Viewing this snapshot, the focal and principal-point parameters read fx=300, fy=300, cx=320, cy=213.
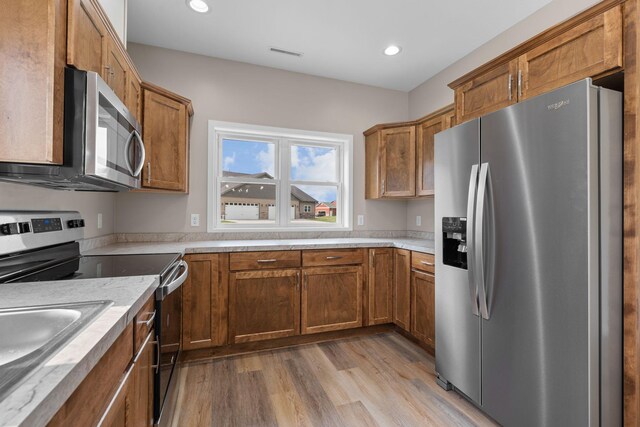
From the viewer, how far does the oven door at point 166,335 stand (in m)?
1.39

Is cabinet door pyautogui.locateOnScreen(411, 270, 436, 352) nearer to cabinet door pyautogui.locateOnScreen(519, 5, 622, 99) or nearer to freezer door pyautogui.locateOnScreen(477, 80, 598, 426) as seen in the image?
freezer door pyautogui.locateOnScreen(477, 80, 598, 426)

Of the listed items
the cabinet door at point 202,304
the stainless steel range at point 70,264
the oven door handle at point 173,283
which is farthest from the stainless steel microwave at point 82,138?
the cabinet door at point 202,304

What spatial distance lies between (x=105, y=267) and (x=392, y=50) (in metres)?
2.82

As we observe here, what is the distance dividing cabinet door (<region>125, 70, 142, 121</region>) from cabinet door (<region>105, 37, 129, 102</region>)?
0.05 metres

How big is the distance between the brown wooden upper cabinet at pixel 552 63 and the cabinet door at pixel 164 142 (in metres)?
2.25

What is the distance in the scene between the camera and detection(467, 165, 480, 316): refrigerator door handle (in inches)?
67.5

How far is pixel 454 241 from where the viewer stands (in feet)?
6.42

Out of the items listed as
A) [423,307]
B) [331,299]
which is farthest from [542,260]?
[331,299]

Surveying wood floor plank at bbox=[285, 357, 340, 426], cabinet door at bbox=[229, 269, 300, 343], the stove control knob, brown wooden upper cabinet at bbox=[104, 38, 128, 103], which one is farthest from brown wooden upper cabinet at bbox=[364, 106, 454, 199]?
the stove control knob

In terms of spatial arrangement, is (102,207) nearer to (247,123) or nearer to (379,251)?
(247,123)

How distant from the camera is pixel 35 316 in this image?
82 centimetres

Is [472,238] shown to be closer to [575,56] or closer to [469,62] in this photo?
[575,56]

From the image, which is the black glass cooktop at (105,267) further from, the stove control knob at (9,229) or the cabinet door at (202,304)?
the cabinet door at (202,304)

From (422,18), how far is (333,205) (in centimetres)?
197
